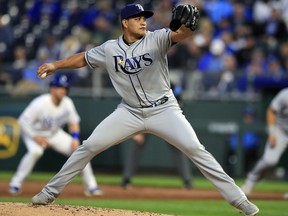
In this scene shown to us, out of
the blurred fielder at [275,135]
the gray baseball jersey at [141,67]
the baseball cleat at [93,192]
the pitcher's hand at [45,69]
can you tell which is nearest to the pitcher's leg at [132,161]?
the baseball cleat at [93,192]

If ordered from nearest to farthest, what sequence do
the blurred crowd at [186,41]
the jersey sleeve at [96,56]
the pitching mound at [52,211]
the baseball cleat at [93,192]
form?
the pitching mound at [52,211], the jersey sleeve at [96,56], the baseball cleat at [93,192], the blurred crowd at [186,41]

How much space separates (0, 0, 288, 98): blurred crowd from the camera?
1747cm

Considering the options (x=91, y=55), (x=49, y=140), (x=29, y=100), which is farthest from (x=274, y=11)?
(x=91, y=55)

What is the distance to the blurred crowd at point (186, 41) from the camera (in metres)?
17.5

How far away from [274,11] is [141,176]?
575cm

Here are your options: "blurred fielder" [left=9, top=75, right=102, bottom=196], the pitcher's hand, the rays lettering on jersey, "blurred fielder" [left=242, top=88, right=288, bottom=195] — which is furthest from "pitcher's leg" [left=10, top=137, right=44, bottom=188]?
the rays lettering on jersey

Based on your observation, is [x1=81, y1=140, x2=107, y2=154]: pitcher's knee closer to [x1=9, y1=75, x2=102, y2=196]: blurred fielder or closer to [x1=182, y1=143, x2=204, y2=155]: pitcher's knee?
[x1=182, y1=143, x2=204, y2=155]: pitcher's knee

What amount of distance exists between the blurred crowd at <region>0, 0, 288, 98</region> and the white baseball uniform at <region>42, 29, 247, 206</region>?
28.4 feet

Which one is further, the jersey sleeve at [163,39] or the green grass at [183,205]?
the green grass at [183,205]

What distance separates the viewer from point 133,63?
8219 mm

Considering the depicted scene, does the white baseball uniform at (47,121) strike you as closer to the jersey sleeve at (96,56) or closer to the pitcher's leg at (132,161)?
the pitcher's leg at (132,161)

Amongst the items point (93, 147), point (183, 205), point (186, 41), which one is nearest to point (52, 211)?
point (93, 147)

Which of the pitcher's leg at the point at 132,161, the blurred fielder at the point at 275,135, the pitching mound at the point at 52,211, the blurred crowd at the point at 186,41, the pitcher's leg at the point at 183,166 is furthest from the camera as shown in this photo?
the blurred crowd at the point at 186,41

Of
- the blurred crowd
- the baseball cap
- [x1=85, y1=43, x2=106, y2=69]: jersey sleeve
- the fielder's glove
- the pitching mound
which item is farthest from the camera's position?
the blurred crowd
